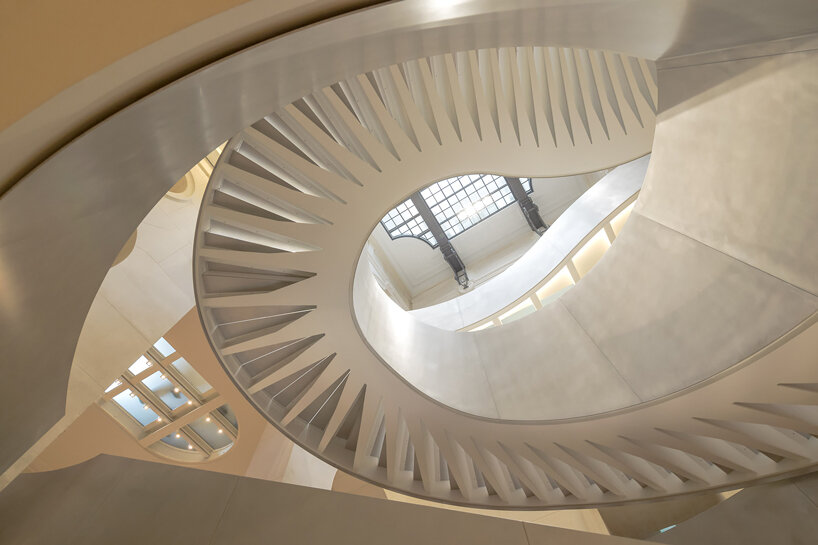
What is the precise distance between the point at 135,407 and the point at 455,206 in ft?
38.0

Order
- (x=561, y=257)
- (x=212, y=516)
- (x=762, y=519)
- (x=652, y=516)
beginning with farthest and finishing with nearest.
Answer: (x=561, y=257)
(x=652, y=516)
(x=762, y=519)
(x=212, y=516)

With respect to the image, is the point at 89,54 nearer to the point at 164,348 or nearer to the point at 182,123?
the point at 182,123

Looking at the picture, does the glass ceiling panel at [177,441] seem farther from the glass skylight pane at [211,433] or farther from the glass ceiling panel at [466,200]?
the glass ceiling panel at [466,200]

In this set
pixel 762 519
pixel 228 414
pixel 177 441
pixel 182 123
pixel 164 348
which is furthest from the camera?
pixel 177 441

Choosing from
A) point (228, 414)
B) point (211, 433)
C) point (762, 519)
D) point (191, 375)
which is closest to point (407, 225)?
point (228, 414)

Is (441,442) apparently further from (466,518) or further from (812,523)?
(812,523)

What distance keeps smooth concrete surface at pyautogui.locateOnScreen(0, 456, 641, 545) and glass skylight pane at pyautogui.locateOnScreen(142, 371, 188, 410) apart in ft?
23.5

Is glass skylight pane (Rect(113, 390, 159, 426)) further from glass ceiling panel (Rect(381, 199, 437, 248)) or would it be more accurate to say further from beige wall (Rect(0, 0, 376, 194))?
beige wall (Rect(0, 0, 376, 194))

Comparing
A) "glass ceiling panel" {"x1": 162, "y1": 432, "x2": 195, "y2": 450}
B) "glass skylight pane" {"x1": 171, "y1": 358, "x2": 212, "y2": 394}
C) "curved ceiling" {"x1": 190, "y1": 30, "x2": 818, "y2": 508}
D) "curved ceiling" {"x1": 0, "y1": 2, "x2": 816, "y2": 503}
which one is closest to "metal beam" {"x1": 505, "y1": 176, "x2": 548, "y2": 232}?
"curved ceiling" {"x1": 190, "y1": 30, "x2": 818, "y2": 508}

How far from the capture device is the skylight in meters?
16.6

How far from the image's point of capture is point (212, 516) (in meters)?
3.23

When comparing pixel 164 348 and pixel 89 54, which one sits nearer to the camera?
pixel 89 54

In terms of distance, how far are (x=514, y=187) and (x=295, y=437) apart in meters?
12.4

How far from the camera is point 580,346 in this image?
6.90 metres
